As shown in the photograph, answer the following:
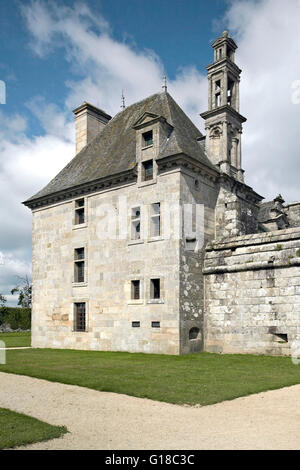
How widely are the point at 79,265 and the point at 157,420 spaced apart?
16027mm

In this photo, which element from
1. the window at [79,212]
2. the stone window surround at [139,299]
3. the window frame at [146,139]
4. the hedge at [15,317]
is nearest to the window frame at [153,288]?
the stone window surround at [139,299]

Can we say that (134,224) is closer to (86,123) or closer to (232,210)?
(232,210)

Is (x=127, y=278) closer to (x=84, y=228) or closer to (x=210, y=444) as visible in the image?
(x=84, y=228)

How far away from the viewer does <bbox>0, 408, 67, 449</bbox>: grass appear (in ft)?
18.6

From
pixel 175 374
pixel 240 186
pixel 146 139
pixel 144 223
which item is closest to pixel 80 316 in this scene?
pixel 144 223

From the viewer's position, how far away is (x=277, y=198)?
91.4 ft

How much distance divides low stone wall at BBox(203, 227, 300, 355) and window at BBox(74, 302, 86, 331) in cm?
638

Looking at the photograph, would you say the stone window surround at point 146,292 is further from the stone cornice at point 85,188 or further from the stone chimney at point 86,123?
the stone chimney at point 86,123

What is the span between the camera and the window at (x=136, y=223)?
1977cm

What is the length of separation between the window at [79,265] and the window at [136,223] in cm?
360

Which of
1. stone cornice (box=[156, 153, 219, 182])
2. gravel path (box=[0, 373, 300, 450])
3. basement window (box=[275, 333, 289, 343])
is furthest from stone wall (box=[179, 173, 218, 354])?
gravel path (box=[0, 373, 300, 450])

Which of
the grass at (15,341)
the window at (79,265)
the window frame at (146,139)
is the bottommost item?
the grass at (15,341)

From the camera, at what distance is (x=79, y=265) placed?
22.3 m
